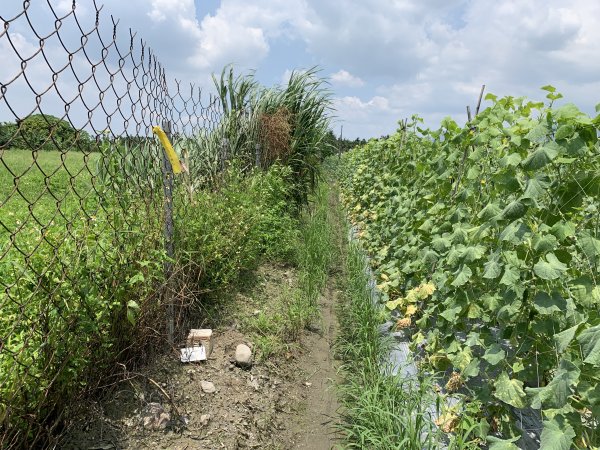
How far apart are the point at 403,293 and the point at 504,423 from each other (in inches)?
80.3

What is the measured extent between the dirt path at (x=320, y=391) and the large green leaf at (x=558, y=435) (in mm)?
1475

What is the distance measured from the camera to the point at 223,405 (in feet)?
9.56

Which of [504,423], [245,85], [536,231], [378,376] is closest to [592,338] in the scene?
[536,231]

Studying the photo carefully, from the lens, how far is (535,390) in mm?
1821

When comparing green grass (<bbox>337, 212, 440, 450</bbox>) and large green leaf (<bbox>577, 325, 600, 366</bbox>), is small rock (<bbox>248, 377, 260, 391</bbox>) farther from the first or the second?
large green leaf (<bbox>577, 325, 600, 366</bbox>)

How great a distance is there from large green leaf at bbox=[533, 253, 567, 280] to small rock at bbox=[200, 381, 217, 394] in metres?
2.02

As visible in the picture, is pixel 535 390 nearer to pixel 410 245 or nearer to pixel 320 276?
pixel 410 245

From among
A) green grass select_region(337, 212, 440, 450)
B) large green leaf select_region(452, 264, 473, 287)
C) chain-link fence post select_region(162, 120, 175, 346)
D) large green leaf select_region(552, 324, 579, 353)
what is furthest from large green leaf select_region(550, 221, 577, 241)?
chain-link fence post select_region(162, 120, 175, 346)

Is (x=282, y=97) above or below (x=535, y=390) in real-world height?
above

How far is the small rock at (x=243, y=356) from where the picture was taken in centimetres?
332

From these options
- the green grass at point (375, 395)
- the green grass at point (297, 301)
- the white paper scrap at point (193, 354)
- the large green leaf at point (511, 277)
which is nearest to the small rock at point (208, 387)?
the white paper scrap at point (193, 354)

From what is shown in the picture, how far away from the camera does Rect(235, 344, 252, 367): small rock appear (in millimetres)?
3320

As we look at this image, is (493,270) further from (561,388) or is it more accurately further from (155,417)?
(155,417)

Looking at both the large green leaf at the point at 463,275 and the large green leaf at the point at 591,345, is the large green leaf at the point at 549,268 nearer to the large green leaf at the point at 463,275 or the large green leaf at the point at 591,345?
the large green leaf at the point at 591,345
